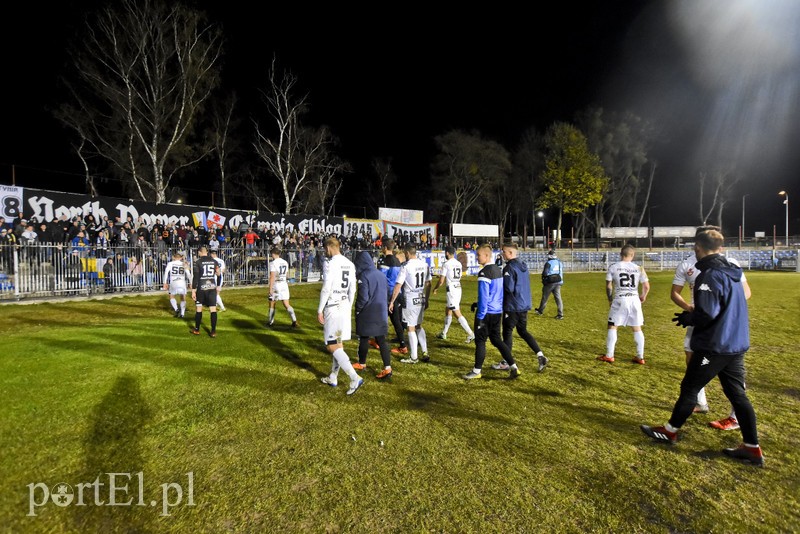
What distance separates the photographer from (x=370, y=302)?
5961 millimetres

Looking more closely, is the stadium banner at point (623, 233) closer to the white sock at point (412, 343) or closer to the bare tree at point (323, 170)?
the bare tree at point (323, 170)

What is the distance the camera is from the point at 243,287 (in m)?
19.4

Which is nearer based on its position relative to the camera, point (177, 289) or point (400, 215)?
point (177, 289)

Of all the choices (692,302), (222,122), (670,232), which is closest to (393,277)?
(692,302)

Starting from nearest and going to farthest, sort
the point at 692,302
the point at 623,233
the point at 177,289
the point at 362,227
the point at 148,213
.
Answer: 1. the point at 692,302
2. the point at 177,289
3. the point at 148,213
4. the point at 362,227
5. the point at 623,233

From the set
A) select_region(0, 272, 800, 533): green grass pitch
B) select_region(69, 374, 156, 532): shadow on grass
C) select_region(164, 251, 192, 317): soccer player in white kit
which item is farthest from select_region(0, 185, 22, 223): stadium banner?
select_region(69, 374, 156, 532): shadow on grass

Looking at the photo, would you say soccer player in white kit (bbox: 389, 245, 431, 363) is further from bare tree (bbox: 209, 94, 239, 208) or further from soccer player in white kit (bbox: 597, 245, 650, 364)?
bare tree (bbox: 209, 94, 239, 208)

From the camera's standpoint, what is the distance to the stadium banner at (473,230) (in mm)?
39562

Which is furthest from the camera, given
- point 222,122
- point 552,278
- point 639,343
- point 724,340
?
point 222,122

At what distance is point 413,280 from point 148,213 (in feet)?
59.0

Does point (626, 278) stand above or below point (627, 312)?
above

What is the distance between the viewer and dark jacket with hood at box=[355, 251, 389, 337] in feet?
19.4

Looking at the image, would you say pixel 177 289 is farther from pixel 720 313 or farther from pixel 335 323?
pixel 720 313

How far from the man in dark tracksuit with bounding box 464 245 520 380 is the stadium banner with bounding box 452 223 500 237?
3353 centimetres
